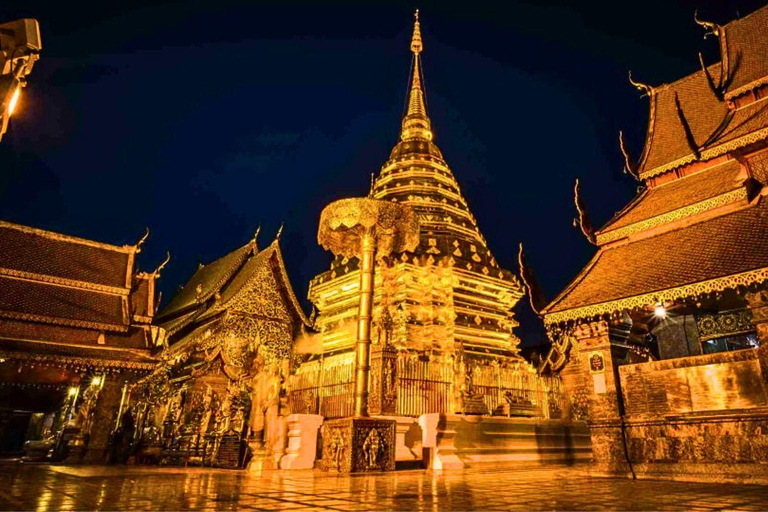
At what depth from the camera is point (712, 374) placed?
313 inches

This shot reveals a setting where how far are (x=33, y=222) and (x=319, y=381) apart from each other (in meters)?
53.7

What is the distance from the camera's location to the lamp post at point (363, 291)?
30.1ft

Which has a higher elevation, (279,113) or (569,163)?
(279,113)

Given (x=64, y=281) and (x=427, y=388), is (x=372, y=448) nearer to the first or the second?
(x=427, y=388)

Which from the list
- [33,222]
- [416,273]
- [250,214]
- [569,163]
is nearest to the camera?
[416,273]

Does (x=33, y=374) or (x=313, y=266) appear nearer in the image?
(x=33, y=374)

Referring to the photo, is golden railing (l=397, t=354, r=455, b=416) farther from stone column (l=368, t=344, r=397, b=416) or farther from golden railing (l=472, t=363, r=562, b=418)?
golden railing (l=472, t=363, r=562, b=418)

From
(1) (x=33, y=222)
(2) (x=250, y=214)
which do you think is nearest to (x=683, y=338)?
(1) (x=33, y=222)

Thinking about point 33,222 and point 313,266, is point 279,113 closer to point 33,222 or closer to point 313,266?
point 313,266

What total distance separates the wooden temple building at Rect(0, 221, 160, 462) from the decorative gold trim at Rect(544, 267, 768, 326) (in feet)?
39.3

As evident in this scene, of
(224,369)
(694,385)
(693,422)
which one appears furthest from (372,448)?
(224,369)

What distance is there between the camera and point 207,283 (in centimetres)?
2262

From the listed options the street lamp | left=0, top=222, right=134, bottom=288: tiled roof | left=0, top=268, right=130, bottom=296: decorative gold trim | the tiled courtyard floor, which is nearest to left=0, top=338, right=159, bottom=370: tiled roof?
left=0, top=268, right=130, bottom=296: decorative gold trim

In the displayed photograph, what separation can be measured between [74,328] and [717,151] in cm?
1706
